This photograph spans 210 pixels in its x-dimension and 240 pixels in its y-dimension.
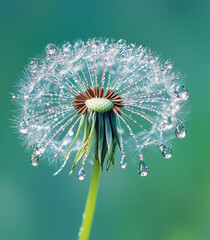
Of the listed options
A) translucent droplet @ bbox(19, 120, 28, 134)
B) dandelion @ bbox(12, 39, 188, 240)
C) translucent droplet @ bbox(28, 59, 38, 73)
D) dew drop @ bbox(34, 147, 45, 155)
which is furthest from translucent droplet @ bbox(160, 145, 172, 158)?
translucent droplet @ bbox(28, 59, 38, 73)

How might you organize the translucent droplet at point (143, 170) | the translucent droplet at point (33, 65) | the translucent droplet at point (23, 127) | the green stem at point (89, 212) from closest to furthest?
the translucent droplet at point (143, 170) → the green stem at point (89, 212) → the translucent droplet at point (23, 127) → the translucent droplet at point (33, 65)

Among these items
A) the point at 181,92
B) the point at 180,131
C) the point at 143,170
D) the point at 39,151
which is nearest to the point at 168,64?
the point at 181,92

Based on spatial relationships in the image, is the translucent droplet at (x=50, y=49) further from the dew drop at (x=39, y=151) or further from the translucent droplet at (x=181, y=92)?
the translucent droplet at (x=181, y=92)

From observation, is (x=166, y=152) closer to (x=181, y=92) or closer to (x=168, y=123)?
(x=168, y=123)

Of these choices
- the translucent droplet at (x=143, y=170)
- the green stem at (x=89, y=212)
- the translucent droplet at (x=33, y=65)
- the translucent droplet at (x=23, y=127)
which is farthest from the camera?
the translucent droplet at (x=33, y=65)

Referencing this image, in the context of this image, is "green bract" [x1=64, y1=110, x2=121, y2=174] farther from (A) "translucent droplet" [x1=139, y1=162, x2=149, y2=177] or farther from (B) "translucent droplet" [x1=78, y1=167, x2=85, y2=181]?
(A) "translucent droplet" [x1=139, y1=162, x2=149, y2=177]

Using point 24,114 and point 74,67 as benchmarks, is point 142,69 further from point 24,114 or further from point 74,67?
point 24,114

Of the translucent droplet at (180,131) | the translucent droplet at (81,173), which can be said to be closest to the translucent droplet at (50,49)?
the translucent droplet at (81,173)
